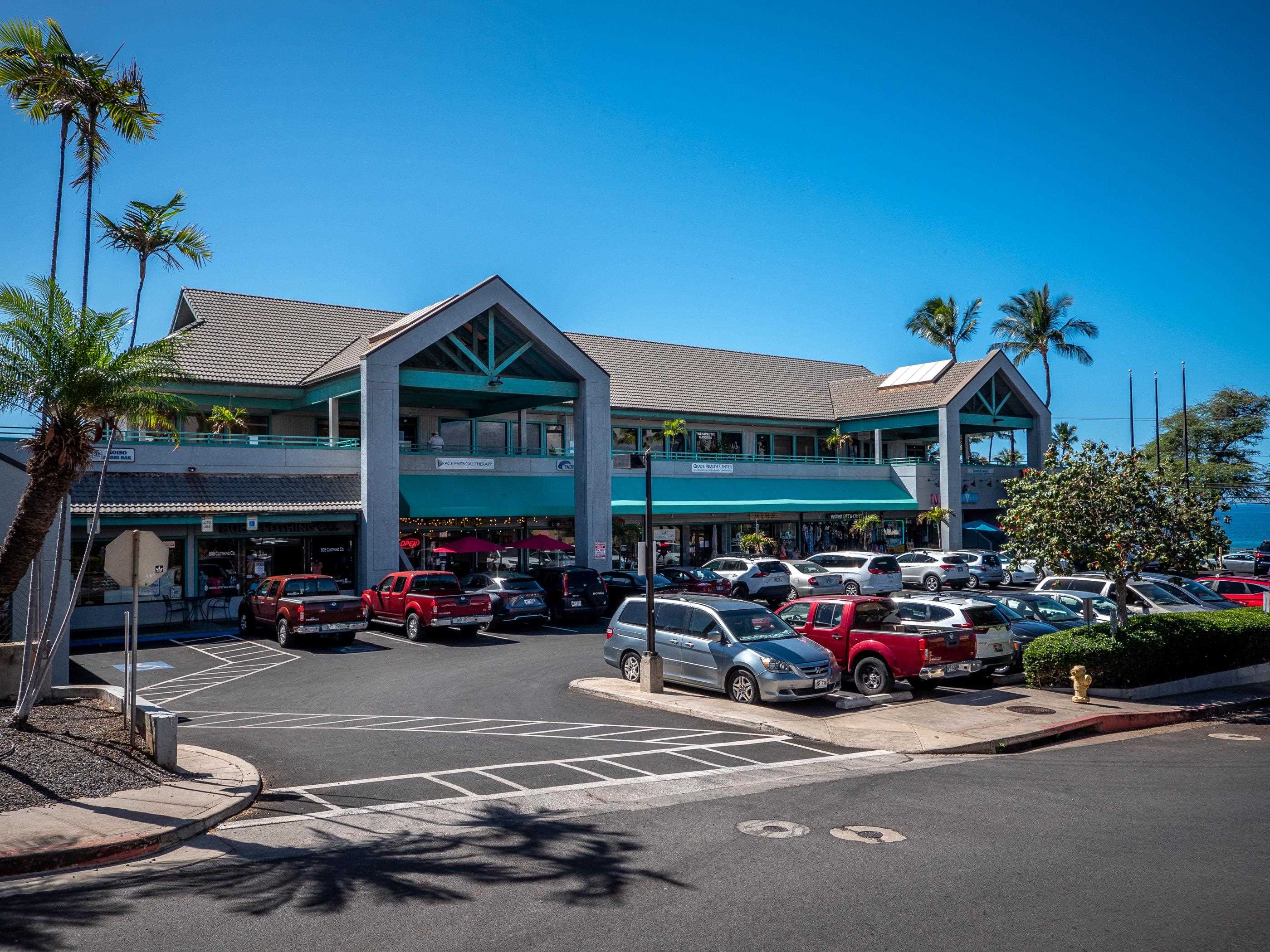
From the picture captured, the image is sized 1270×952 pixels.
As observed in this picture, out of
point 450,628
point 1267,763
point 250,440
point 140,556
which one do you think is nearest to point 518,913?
point 140,556

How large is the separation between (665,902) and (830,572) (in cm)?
2697

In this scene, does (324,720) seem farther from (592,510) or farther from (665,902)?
(592,510)

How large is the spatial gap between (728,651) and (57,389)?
1044 cm

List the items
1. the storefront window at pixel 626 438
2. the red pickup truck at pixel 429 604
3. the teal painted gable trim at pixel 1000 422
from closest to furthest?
the red pickup truck at pixel 429 604 < the storefront window at pixel 626 438 < the teal painted gable trim at pixel 1000 422

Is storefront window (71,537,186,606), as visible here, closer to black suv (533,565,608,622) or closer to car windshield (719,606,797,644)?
black suv (533,565,608,622)

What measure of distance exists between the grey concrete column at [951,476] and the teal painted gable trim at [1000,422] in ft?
1.76

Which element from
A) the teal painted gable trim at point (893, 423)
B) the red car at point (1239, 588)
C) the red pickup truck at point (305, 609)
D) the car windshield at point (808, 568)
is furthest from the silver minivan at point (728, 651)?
the teal painted gable trim at point (893, 423)

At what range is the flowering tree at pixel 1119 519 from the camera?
1658 centimetres

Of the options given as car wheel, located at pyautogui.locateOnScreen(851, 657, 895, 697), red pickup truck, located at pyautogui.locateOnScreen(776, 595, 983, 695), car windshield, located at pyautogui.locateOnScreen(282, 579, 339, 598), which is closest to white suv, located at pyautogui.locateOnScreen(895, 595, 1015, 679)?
red pickup truck, located at pyautogui.locateOnScreen(776, 595, 983, 695)

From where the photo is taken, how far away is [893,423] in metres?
47.1

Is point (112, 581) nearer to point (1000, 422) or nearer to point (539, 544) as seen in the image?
point (539, 544)

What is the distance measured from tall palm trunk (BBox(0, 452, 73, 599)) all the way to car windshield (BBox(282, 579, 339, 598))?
12.8m

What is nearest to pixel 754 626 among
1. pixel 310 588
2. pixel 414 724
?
pixel 414 724

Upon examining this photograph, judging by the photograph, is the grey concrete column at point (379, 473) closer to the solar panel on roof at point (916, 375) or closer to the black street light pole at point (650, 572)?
the black street light pole at point (650, 572)
